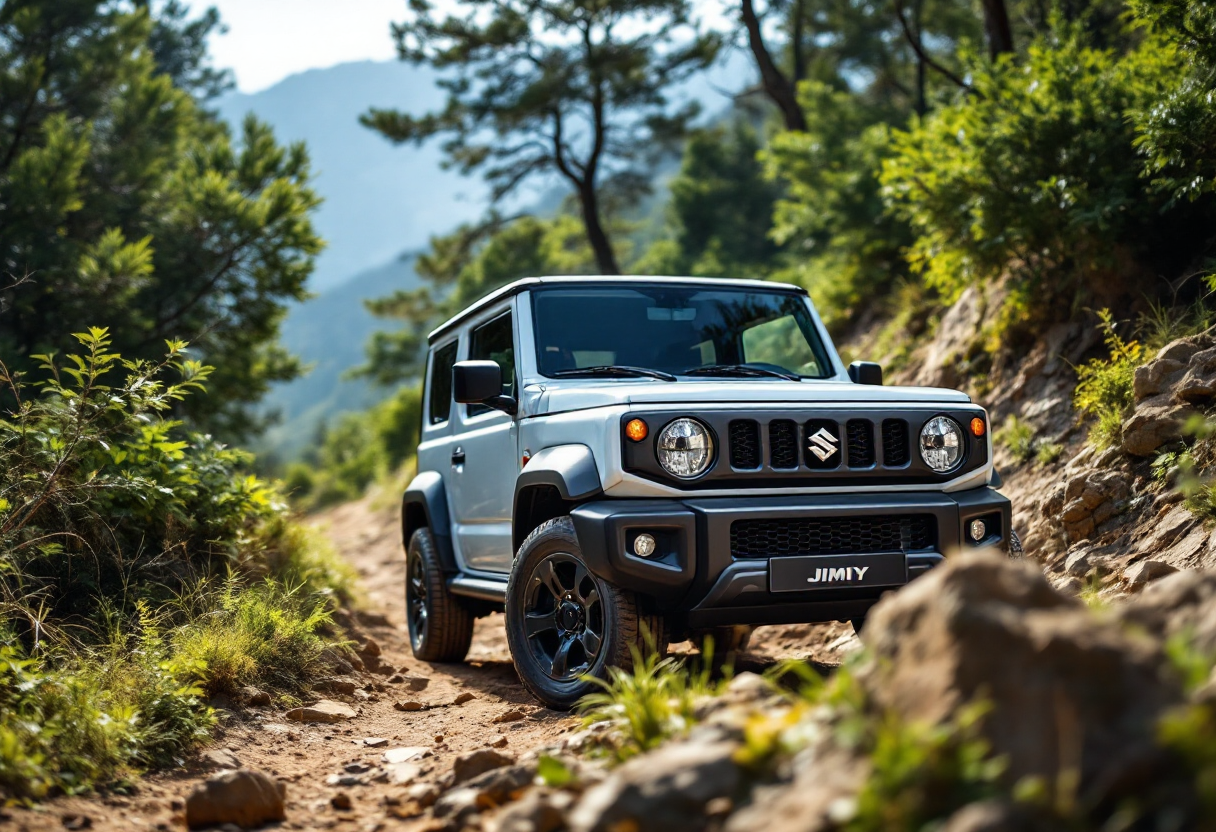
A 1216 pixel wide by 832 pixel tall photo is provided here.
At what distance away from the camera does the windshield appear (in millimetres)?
5316

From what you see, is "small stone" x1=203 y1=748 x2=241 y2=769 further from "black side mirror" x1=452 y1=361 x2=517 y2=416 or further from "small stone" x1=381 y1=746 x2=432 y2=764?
"black side mirror" x1=452 y1=361 x2=517 y2=416

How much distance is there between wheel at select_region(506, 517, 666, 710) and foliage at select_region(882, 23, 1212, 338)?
14.6 ft

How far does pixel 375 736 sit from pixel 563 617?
1031 mm

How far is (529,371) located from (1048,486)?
3413 mm

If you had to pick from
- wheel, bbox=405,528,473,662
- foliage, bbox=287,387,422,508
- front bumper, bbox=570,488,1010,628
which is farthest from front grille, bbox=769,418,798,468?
foliage, bbox=287,387,422,508

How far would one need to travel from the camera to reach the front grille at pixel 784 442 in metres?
4.29

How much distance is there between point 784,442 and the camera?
14.1ft

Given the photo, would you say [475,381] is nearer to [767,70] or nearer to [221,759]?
[221,759]

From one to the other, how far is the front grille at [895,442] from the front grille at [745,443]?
61 cm

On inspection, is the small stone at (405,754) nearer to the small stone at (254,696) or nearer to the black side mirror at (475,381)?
the small stone at (254,696)

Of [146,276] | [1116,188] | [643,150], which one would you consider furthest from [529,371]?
[643,150]

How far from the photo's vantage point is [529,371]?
527 centimetres

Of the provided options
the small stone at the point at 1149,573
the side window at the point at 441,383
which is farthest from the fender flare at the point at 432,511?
the small stone at the point at 1149,573

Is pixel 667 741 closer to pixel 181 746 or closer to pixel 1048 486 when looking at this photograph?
pixel 181 746
